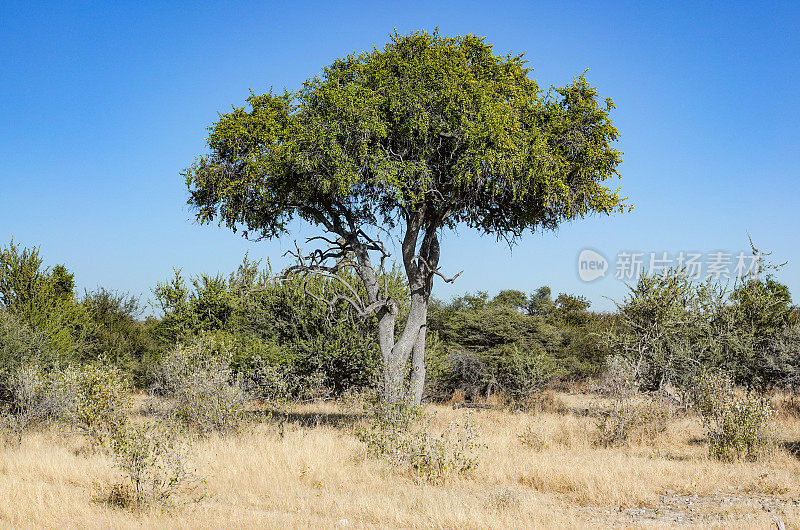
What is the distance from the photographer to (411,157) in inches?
543

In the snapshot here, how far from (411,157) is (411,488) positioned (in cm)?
743

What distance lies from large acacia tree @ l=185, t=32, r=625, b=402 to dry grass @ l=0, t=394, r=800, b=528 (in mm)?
3060

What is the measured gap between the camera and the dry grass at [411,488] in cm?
741

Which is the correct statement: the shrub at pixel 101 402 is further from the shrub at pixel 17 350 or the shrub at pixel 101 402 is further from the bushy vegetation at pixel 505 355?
the bushy vegetation at pixel 505 355

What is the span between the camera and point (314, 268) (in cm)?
1477

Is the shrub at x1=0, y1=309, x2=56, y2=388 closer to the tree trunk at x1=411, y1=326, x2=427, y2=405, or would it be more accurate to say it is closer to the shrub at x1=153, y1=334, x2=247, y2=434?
the shrub at x1=153, y1=334, x2=247, y2=434

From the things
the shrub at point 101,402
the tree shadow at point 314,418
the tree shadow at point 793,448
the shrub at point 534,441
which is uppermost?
the shrub at point 101,402

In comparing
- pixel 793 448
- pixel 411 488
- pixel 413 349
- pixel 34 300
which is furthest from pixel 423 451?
pixel 34 300

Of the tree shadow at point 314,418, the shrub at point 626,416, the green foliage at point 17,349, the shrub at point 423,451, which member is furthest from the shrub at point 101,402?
the shrub at point 626,416

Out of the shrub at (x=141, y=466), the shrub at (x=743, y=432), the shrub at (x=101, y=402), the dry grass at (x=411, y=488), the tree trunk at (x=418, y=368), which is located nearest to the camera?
the dry grass at (x=411, y=488)

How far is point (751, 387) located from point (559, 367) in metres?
6.50

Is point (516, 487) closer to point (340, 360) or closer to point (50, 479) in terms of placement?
point (50, 479)

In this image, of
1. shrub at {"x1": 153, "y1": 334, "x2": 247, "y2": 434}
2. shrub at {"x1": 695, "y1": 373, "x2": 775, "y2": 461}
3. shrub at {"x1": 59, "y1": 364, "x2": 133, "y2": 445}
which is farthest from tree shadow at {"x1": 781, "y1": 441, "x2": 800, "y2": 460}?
shrub at {"x1": 59, "y1": 364, "x2": 133, "y2": 445}

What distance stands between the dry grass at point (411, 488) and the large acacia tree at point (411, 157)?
306cm
